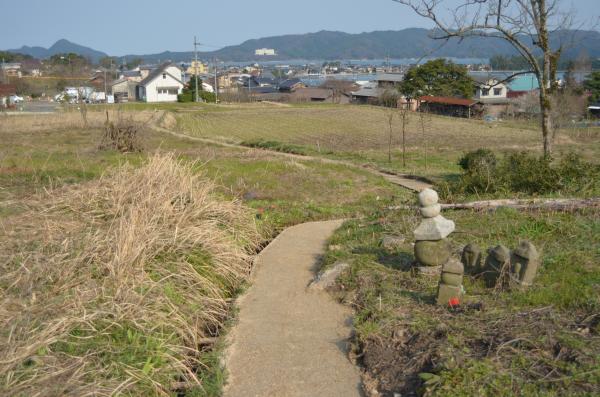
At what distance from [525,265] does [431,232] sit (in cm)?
97

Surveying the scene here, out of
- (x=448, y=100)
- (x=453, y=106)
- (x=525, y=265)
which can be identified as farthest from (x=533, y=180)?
(x=453, y=106)

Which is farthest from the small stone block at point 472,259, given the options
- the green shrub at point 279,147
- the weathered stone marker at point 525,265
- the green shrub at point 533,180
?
the green shrub at point 279,147

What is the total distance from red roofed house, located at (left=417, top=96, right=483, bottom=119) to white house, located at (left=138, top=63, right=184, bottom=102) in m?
36.8

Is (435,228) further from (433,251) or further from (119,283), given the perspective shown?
(119,283)

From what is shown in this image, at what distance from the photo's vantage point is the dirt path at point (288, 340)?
15.9 ft

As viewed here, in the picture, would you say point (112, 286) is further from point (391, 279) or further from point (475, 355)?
point (475, 355)

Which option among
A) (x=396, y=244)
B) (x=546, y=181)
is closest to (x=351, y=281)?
(x=396, y=244)

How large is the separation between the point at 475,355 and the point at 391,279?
208 cm

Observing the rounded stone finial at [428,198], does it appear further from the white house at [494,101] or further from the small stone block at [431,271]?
the white house at [494,101]

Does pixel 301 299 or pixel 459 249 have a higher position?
pixel 459 249

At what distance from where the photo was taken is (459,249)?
7.04m

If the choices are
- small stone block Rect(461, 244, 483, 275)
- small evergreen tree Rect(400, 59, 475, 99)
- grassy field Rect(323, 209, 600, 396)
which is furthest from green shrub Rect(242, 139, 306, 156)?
small evergreen tree Rect(400, 59, 475, 99)

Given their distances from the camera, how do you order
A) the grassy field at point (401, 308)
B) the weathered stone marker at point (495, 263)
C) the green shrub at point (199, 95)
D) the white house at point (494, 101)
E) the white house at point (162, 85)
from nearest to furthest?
the grassy field at point (401, 308) → the weathered stone marker at point (495, 263) → the white house at point (494, 101) → the green shrub at point (199, 95) → the white house at point (162, 85)

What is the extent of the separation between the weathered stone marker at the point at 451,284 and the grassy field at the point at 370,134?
50.7 feet
